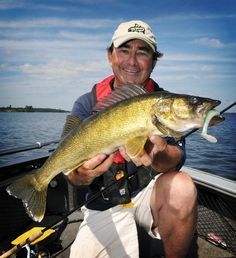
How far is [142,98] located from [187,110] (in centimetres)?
41

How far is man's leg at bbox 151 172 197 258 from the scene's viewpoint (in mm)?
3062

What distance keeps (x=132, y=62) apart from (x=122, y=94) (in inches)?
54.4

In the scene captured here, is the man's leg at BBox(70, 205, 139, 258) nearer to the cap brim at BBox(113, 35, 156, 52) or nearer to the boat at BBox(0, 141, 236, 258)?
the boat at BBox(0, 141, 236, 258)

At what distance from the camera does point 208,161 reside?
1499cm

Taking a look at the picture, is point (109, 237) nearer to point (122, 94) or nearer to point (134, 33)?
point (122, 94)

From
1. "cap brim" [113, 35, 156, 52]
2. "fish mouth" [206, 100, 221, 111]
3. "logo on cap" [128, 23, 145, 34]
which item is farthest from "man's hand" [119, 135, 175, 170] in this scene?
"logo on cap" [128, 23, 145, 34]

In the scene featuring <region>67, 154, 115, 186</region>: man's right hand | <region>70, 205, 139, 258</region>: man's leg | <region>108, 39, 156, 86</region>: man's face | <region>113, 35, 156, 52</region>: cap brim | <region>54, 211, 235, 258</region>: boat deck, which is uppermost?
<region>113, 35, 156, 52</region>: cap brim

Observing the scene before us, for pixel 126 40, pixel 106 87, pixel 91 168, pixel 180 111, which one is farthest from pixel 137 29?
pixel 91 168

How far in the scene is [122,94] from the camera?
9.21 ft

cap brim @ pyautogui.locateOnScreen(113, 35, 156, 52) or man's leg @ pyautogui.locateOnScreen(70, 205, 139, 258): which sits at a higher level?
cap brim @ pyautogui.locateOnScreen(113, 35, 156, 52)

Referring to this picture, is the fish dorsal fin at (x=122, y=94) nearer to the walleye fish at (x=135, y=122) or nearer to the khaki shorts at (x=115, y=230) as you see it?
the walleye fish at (x=135, y=122)

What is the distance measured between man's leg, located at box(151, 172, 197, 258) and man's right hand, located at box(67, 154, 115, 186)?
785 mm

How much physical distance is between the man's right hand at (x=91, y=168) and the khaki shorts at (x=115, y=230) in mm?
648

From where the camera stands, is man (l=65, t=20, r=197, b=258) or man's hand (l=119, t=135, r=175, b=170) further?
man (l=65, t=20, r=197, b=258)
